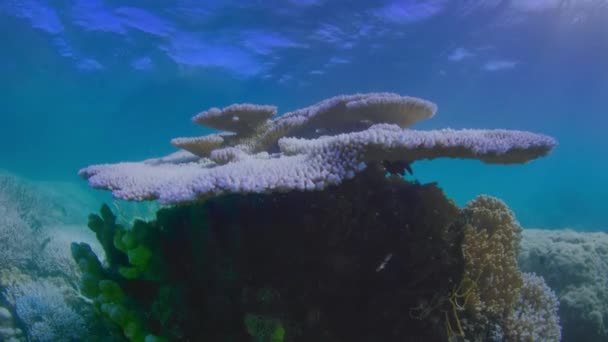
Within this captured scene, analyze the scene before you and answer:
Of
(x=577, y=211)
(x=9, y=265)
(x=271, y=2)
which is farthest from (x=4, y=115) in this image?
(x=577, y=211)

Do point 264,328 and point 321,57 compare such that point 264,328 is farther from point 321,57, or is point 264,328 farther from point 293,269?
point 321,57

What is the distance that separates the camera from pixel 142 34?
895 inches

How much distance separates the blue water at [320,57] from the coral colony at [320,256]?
15.8m

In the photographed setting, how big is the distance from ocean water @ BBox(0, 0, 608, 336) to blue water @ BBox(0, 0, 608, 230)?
11cm

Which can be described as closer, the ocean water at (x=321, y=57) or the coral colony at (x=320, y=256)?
the coral colony at (x=320, y=256)

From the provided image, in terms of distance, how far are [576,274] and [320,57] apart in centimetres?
1973

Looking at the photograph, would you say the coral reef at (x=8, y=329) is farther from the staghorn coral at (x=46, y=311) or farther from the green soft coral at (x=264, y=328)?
the green soft coral at (x=264, y=328)

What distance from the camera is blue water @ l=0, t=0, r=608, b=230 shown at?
61.1 feet

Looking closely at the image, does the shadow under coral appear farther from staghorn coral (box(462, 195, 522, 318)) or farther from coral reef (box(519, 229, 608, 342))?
coral reef (box(519, 229, 608, 342))

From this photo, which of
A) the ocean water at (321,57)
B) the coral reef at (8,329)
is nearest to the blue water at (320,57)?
the ocean water at (321,57)

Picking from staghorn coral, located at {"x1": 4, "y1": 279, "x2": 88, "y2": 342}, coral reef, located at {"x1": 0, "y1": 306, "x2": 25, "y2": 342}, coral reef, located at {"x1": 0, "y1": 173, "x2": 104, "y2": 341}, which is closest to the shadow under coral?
coral reef, located at {"x1": 0, "y1": 173, "x2": 104, "y2": 341}

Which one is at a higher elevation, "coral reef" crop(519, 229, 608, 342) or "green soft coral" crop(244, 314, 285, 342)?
"coral reef" crop(519, 229, 608, 342)

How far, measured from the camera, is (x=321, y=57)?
924 inches

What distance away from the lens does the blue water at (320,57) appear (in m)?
18.6
